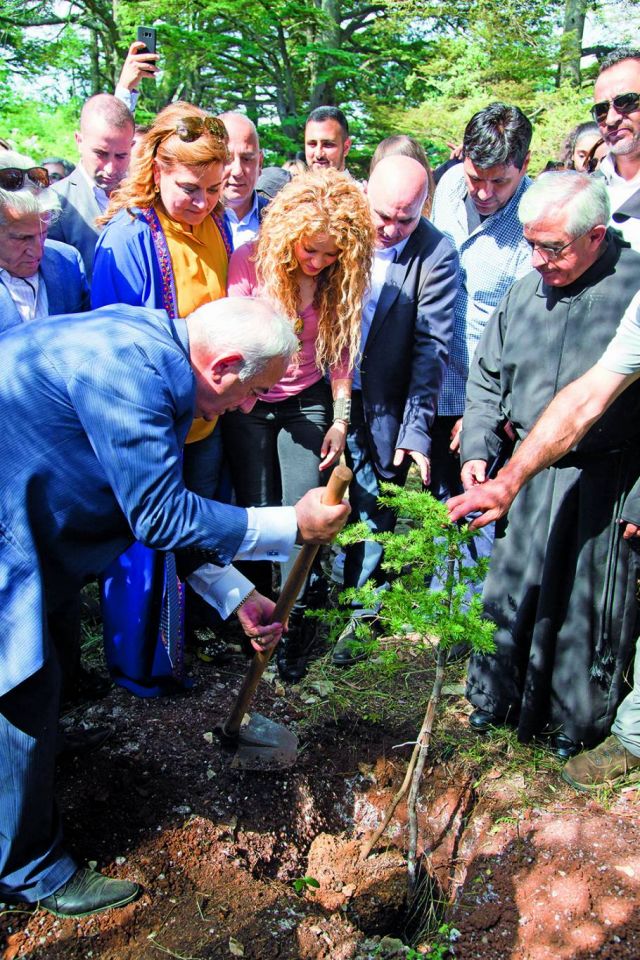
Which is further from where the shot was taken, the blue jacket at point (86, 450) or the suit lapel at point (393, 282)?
the suit lapel at point (393, 282)

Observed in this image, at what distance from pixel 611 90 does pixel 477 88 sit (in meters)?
8.40

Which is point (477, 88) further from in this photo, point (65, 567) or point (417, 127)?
point (65, 567)

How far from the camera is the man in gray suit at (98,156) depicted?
403cm

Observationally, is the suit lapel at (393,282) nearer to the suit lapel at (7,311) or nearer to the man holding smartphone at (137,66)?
the suit lapel at (7,311)

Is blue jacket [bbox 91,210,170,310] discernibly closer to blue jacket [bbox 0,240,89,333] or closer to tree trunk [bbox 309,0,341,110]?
blue jacket [bbox 0,240,89,333]

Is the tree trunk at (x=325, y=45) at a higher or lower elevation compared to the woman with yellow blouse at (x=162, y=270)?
higher

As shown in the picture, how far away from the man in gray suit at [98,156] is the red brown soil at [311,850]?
258cm

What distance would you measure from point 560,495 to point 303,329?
52.5 inches

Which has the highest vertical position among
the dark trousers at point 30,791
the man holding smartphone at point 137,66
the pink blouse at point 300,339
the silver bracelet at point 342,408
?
the man holding smartphone at point 137,66

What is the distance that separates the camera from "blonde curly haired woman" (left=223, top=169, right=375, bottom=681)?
314cm

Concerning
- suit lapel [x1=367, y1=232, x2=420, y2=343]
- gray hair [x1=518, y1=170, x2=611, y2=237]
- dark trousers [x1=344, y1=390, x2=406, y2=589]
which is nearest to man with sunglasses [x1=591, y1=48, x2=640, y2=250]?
gray hair [x1=518, y1=170, x2=611, y2=237]

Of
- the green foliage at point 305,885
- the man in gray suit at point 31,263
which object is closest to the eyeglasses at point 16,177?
the man in gray suit at point 31,263

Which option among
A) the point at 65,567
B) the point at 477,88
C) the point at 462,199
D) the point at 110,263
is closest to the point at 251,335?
the point at 65,567

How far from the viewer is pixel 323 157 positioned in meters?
4.70
